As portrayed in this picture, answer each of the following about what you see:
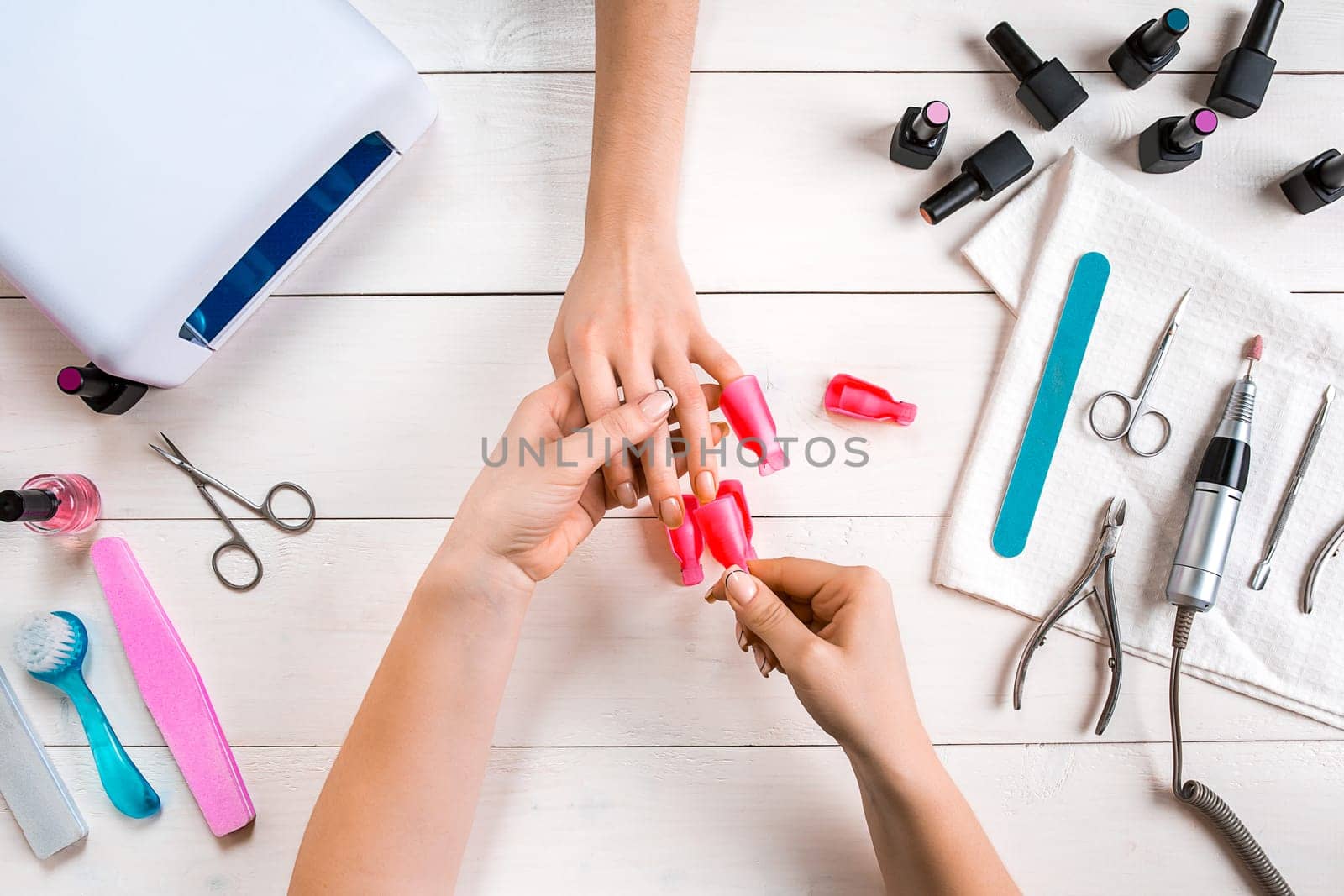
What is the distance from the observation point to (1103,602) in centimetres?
83

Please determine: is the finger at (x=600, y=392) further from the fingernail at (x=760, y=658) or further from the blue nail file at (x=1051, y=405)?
the blue nail file at (x=1051, y=405)

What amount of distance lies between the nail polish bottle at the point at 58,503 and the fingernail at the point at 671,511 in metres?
0.63

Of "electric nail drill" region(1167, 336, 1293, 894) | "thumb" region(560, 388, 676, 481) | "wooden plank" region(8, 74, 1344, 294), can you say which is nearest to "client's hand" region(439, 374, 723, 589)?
"thumb" region(560, 388, 676, 481)

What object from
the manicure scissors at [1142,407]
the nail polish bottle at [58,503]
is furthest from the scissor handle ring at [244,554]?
the manicure scissors at [1142,407]

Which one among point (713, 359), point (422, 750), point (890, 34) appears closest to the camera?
point (422, 750)

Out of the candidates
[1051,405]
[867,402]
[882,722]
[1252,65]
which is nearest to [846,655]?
[882,722]

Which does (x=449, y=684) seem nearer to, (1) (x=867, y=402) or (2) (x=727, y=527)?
(2) (x=727, y=527)

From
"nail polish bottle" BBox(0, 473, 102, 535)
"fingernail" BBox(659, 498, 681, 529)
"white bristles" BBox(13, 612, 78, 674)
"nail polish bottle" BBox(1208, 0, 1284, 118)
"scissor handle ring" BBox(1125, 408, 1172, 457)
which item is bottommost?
"scissor handle ring" BBox(1125, 408, 1172, 457)

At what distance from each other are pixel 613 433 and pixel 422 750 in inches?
12.4

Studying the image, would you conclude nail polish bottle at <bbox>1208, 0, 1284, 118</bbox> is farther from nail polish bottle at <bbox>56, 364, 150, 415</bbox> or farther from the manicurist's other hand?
nail polish bottle at <bbox>56, 364, 150, 415</bbox>

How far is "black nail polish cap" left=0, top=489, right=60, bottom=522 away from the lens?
787mm

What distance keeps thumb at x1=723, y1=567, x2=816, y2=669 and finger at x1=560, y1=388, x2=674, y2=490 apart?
0.15 m

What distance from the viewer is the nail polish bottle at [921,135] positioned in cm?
80

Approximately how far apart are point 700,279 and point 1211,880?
32.6 inches
